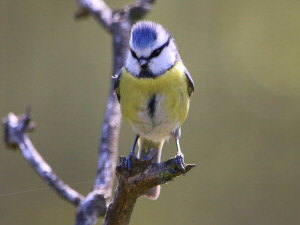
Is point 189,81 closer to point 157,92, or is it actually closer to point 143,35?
point 157,92

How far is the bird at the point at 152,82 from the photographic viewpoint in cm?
184

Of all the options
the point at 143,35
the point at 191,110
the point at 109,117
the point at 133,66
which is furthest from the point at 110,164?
the point at 191,110

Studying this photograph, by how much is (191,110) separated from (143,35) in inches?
62.7

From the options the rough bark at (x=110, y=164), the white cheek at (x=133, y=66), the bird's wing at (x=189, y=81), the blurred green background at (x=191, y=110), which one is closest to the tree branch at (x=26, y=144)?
the rough bark at (x=110, y=164)

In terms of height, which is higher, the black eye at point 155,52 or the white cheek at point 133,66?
the black eye at point 155,52

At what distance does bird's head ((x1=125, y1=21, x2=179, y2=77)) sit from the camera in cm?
182

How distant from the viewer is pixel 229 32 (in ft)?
12.2

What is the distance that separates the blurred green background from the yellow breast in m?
1.19

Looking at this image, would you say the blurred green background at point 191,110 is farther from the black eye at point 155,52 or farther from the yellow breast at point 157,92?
the black eye at point 155,52

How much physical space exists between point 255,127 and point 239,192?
43 cm

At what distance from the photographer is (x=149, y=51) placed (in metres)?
1.84

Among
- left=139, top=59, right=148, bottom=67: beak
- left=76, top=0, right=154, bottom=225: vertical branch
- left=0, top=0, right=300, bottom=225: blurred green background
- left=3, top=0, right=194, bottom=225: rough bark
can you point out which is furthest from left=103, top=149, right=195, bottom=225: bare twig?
left=0, top=0, right=300, bottom=225: blurred green background

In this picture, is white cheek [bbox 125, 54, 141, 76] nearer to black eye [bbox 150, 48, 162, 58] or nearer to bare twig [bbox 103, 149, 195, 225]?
black eye [bbox 150, 48, 162, 58]

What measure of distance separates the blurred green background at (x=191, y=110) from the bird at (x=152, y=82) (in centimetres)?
118
